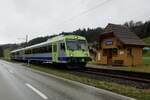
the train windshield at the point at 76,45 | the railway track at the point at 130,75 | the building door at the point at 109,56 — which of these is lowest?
the railway track at the point at 130,75

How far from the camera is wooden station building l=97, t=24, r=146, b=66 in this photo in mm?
34938

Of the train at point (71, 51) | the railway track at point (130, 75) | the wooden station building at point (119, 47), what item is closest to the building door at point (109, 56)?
the wooden station building at point (119, 47)

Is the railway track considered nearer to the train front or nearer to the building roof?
the train front

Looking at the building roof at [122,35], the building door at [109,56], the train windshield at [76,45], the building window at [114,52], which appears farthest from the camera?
the building door at [109,56]

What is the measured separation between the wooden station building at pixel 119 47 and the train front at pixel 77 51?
9.52 metres

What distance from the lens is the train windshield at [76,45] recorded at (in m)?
25.5

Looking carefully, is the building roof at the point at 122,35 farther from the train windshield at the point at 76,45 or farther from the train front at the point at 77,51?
the train front at the point at 77,51

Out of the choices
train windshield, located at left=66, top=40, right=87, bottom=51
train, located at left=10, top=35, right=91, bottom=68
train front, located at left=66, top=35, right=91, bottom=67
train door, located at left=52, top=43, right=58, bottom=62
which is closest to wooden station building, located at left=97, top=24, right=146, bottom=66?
train windshield, located at left=66, top=40, right=87, bottom=51

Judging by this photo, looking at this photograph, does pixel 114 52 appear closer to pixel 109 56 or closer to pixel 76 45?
pixel 109 56

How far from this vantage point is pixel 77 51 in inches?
1003

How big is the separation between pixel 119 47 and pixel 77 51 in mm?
11669

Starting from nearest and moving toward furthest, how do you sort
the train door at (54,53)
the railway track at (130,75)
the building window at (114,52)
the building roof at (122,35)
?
the railway track at (130,75), the train door at (54,53), the building roof at (122,35), the building window at (114,52)

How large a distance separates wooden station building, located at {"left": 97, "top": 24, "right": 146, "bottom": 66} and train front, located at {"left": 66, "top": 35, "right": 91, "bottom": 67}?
9516 mm

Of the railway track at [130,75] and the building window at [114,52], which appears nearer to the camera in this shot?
the railway track at [130,75]
